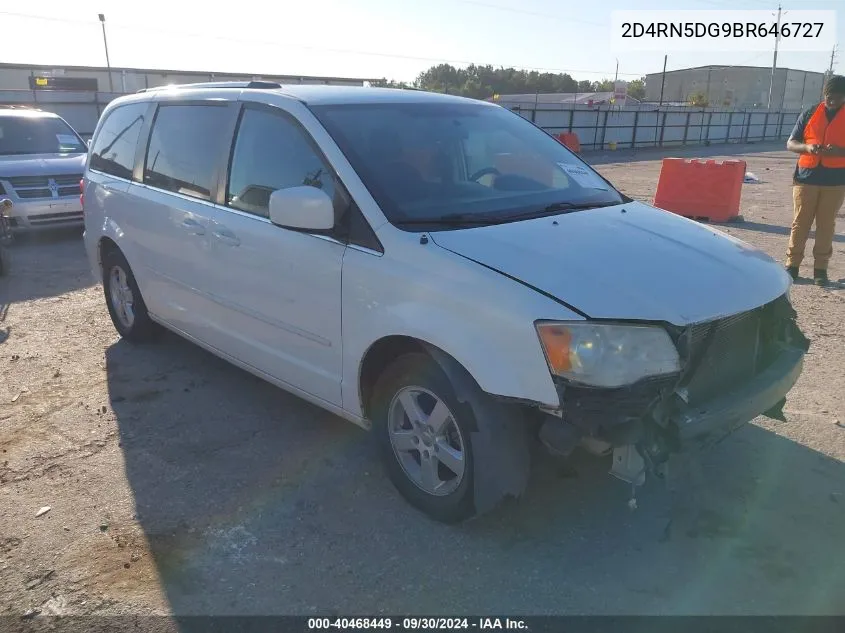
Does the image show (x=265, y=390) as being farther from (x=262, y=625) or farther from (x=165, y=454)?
(x=262, y=625)

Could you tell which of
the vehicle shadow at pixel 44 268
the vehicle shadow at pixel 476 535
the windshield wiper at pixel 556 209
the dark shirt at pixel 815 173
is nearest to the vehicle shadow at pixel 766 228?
the dark shirt at pixel 815 173

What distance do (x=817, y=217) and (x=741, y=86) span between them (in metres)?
89.7

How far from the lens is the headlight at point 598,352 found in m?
2.56

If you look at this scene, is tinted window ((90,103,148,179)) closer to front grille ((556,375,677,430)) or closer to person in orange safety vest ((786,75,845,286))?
front grille ((556,375,677,430))

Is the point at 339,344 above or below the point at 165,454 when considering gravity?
above

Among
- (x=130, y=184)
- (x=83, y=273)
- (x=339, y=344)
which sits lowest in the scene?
(x=83, y=273)

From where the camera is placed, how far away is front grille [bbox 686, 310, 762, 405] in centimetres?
274

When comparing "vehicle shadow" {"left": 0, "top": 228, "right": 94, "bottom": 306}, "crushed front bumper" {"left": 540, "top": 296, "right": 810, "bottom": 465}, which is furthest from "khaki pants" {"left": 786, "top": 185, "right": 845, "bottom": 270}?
"vehicle shadow" {"left": 0, "top": 228, "right": 94, "bottom": 306}

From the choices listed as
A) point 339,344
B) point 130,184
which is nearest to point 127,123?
point 130,184

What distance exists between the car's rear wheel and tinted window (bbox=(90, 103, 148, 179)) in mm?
652

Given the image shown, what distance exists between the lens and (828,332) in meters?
5.71

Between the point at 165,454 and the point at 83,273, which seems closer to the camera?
the point at 165,454

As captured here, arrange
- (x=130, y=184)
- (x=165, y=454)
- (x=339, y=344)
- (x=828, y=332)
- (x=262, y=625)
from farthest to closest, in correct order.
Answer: (x=828, y=332) < (x=130, y=184) < (x=165, y=454) < (x=339, y=344) < (x=262, y=625)

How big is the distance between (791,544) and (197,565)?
2530mm
